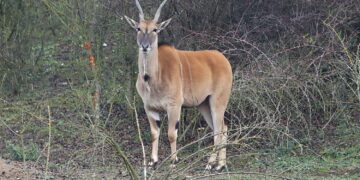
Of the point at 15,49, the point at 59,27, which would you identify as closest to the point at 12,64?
the point at 15,49

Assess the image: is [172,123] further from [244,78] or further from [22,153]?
[22,153]

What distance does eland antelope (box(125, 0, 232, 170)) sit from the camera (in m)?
8.59

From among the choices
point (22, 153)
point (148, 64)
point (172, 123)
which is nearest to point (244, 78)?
point (172, 123)

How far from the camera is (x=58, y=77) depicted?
13.5 metres

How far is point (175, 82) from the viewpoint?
28.7 feet

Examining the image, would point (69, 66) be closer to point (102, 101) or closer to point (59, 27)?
point (59, 27)

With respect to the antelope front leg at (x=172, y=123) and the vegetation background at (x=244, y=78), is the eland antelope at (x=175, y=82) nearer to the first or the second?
the antelope front leg at (x=172, y=123)

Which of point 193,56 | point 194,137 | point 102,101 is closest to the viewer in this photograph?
point 193,56

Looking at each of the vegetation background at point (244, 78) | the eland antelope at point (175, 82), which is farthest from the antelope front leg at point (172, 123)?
the vegetation background at point (244, 78)

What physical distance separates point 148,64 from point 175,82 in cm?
38

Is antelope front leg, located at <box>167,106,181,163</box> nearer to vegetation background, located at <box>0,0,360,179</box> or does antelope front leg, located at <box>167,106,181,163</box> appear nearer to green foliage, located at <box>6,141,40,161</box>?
vegetation background, located at <box>0,0,360,179</box>

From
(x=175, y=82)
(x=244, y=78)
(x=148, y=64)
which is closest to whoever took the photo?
(x=148, y=64)

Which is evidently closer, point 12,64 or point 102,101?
point 102,101

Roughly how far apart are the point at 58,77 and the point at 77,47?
197 cm
